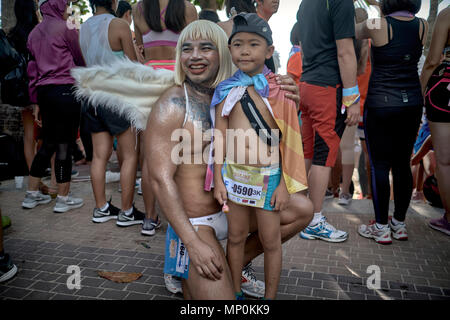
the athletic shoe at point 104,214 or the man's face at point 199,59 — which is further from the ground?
the man's face at point 199,59

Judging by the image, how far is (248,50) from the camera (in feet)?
6.22

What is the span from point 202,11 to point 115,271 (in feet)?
9.28

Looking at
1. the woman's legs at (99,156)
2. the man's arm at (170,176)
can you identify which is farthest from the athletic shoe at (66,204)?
the man's arm at (170,176)

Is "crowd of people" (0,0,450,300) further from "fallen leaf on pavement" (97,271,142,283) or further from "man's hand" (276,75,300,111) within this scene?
"fallen leaf on pavement" (97,271,142,283)

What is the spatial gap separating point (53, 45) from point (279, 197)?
124 inches

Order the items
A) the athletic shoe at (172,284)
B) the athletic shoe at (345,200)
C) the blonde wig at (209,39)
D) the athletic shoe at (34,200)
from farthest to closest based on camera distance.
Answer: the athletic shoe at (345,200) → the athletic shoe at (34,200) → the athletic shoe at (172,284) → the blonde wig at (209,39)

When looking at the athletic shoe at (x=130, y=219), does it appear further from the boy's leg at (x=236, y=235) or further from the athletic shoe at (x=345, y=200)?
the athletic shoe at (x=345, y=200)

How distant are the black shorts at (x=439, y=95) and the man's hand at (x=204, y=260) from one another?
2.66 metres

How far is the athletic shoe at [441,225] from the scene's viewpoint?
3.39 meters

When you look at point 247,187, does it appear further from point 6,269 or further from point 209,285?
point 6,269

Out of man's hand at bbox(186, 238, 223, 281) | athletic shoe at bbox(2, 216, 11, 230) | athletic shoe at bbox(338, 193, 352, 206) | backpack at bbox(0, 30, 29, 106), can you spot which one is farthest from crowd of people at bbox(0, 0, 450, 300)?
athletic shoe at bbox(2, 216, 11, 230)

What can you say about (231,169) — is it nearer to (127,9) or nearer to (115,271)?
(115,271)
